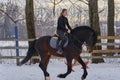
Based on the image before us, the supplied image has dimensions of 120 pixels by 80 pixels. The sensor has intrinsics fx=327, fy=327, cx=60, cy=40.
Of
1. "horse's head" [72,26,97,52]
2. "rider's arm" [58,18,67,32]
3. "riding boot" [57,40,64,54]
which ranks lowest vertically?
"riding boot" [57,40,64,54]

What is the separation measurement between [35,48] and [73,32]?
155 cm

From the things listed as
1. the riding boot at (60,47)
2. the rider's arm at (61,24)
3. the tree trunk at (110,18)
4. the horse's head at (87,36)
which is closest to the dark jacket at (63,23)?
the rider's arm at (61,24)

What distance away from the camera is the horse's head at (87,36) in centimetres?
1044

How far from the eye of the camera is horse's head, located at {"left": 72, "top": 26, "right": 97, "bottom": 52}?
34.2 feet

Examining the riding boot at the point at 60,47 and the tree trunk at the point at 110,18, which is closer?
the riding boot at the point at 60,47

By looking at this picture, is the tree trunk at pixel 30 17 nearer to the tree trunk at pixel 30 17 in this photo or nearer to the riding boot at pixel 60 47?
the tree trunk at pixel 30 17

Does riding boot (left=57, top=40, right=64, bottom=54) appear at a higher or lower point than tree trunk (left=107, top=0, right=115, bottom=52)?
lower

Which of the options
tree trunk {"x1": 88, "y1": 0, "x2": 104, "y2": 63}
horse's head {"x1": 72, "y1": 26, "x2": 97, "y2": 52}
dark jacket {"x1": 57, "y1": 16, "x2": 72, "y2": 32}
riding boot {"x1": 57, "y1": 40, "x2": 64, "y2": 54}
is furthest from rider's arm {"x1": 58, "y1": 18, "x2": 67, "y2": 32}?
tree trunk {"x1": 88, "y1": 0, "x2": 104, "y2": 63}

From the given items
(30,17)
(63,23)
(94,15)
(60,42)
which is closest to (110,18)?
(94,15)

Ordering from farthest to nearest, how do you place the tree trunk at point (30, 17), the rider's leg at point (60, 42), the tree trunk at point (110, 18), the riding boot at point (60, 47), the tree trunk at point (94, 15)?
1. the tree trunk at point (110, 18)
2. the tree trunk at point (30, 17)
3. the tree trunk at point (94, 15)
4. the riding boot at point (60, 47)
5. the rider's leg at point (60, 42)

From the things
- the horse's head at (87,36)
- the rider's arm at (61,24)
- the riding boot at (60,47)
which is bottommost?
the riding boot at (60,47)

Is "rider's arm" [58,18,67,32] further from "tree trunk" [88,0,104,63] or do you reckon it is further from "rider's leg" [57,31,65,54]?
"tree trunk" [88,0,104,63]

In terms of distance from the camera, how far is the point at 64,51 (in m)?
10.6

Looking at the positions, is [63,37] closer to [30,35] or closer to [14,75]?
[14,75]
